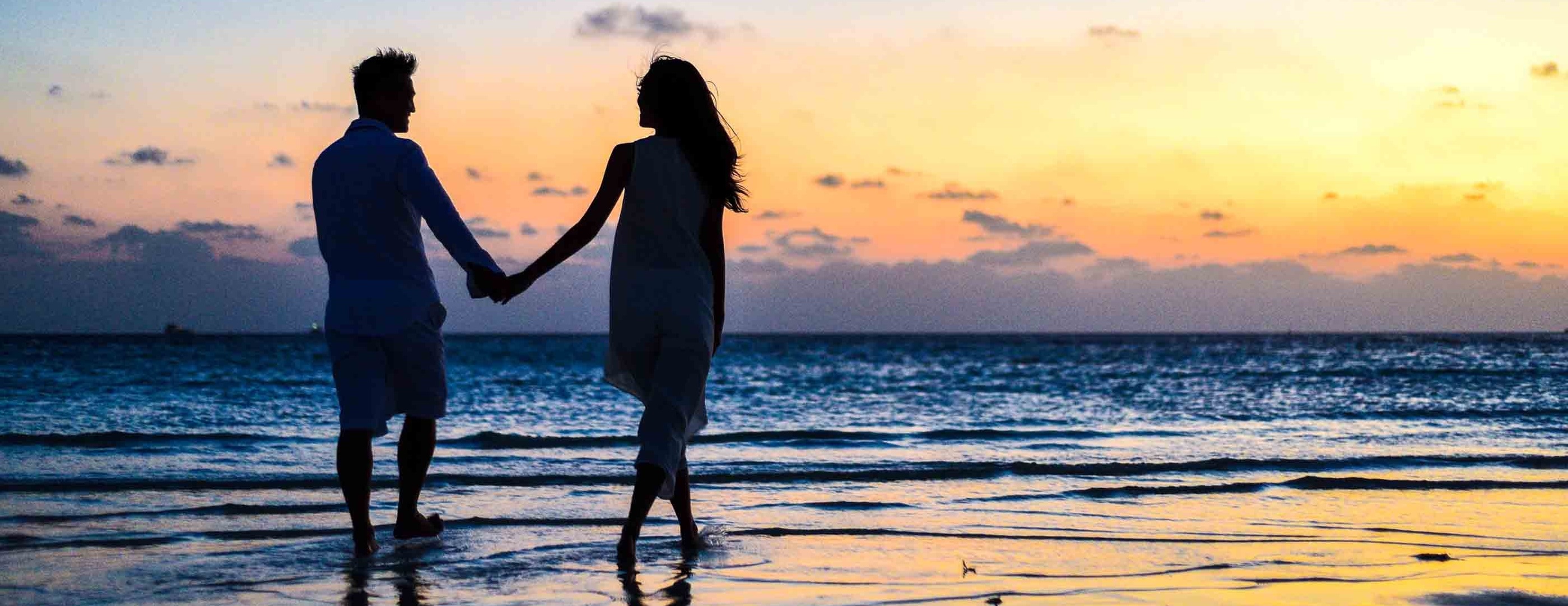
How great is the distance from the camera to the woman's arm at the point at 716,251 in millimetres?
3893

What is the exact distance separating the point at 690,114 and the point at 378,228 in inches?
42.3

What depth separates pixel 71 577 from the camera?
3740 mm

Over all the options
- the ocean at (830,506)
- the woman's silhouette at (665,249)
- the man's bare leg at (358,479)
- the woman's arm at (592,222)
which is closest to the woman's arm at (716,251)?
the woman's silhouette at (665,249)

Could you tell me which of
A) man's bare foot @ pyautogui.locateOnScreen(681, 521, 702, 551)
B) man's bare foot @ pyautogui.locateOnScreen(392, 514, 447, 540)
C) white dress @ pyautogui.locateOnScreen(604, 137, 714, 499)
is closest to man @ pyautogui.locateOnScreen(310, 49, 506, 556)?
man's bare foot @ pyautogui.locateOnScreen(392, 514, 447, 540)

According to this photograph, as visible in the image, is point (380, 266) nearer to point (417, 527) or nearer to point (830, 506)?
point (417, 527)

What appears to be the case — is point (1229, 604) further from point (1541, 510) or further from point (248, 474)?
point (248, 474)

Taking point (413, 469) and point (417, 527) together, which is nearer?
point (413, 469)

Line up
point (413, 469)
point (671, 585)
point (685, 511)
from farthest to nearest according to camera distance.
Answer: point (685, 511), point (413, 469), point (671, 585)

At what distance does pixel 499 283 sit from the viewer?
3814 millimetres

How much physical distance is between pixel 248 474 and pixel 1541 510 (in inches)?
284

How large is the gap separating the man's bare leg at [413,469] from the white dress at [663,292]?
0.75 meters

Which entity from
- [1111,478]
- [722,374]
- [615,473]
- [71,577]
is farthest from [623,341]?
[722,374]

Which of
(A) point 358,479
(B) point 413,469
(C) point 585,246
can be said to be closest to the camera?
(C) point 585,246

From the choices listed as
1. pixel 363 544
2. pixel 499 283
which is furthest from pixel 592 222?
pixel 363 544
